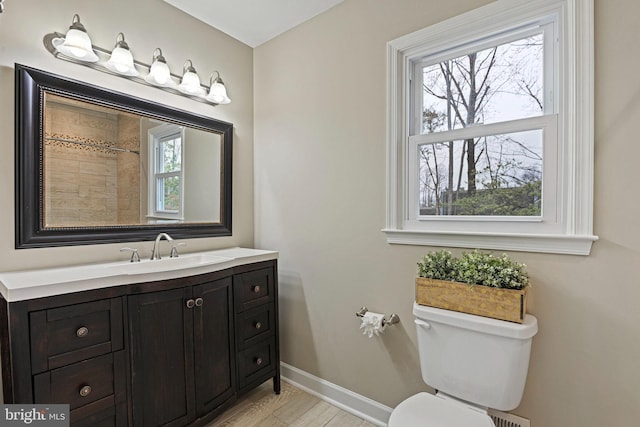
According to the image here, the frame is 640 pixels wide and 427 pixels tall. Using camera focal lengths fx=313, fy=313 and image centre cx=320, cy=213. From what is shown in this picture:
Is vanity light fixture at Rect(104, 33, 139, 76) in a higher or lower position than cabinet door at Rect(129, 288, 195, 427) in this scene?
higher

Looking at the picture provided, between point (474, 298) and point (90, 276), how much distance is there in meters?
1.55

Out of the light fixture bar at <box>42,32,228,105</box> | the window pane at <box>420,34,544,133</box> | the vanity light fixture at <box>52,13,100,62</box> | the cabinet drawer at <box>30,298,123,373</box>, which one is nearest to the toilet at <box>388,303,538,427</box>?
the window pane at <box>420,34,544,133</box>

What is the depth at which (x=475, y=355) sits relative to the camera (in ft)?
4.08

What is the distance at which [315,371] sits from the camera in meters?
2.06

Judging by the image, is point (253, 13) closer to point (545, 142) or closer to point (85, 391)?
point (545, 142)

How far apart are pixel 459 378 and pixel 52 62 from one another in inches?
91.2

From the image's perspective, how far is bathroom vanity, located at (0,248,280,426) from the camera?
1.13m

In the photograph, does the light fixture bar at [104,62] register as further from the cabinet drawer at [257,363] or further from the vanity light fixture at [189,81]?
the cabinet drawer at [257,363]

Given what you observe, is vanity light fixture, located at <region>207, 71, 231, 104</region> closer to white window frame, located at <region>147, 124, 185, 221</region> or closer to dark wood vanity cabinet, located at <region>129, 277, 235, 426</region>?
white window frame, located at <region>147, 124, 185, 221</region>

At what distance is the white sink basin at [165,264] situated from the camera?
153cm

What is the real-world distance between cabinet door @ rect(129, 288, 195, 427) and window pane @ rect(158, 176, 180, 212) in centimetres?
66

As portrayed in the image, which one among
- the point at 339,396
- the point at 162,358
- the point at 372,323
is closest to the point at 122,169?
the point at 162,358

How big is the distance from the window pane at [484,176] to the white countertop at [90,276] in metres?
1.10

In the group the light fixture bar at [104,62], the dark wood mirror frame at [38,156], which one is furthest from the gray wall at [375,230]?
the dark wood mirror frame at [38,156]
